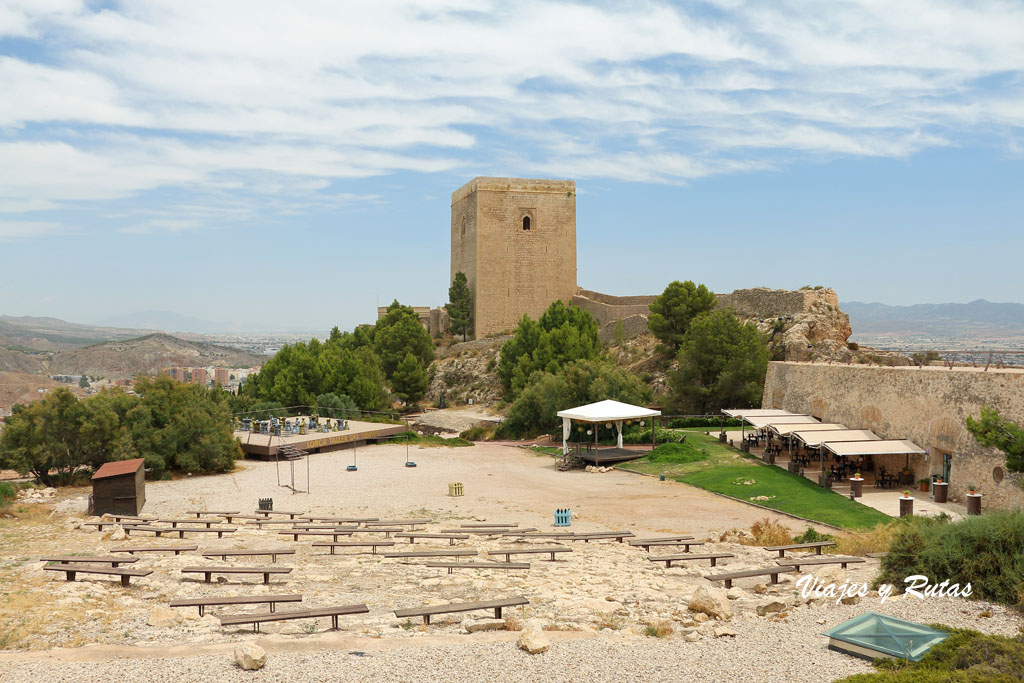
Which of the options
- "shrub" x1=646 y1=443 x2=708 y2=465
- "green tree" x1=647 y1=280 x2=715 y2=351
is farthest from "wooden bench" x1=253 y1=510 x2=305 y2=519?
"green tree" x1=647 y1=280 x2=715 y2=351

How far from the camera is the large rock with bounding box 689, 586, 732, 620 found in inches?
358

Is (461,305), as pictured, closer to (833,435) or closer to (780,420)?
(780,420)

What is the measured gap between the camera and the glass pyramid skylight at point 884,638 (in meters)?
7.52

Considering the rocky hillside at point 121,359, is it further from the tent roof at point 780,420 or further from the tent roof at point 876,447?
the tent roof at point 876,447

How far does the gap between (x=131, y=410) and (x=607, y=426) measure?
54.9 feet

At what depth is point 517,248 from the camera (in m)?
55.5

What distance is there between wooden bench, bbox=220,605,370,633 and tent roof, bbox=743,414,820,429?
16813 mm

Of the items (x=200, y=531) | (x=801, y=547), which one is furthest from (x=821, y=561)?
(x=200, y=531)

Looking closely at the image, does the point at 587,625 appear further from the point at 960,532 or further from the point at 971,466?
the point at 971,466

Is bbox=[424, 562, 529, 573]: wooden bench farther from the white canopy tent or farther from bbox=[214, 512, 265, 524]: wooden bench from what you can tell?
the white canopy tent

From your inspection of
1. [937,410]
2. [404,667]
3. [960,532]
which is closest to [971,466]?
[937,410]

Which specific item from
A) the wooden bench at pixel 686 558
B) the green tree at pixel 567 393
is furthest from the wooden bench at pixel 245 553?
the green tree at pixel 567 393

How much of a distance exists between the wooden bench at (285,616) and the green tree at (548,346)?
29.8 metres

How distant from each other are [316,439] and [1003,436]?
2372cm
